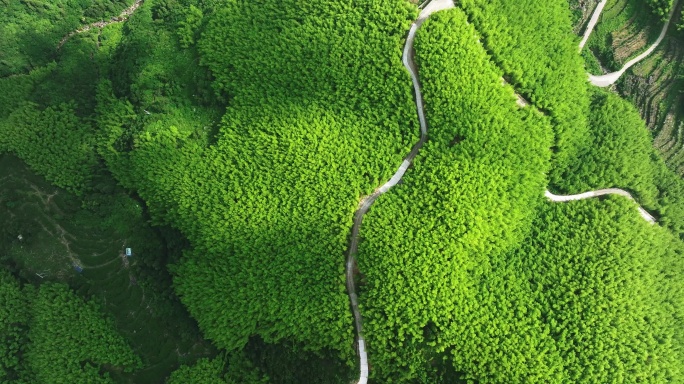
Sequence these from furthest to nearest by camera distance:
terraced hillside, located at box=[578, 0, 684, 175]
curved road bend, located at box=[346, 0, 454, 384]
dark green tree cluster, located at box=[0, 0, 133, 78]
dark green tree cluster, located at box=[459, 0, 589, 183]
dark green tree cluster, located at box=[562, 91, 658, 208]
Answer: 1. dark green tree cluster, located at box=[0, 0, 133, 78]
2. terraced hillside, located at box=[578, 0, 684, 175]
3. dark green tree cluster, located at box=[459, 0, 589, 183]
4. dark green tree cluster, located at box=[562, 91, 658, 208]
5. curved road bend, located at box=[346, 0, 454, 384]

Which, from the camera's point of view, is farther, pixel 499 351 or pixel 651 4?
pixel 651 4

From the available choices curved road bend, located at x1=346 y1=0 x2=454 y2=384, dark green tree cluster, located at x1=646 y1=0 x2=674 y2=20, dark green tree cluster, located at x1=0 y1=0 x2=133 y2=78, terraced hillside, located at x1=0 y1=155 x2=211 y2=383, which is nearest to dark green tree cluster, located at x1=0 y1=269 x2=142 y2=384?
terraced hillside, located at x1=0 y1=155 x2=211 y2=383

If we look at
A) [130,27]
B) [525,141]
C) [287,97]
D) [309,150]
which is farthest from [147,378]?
[525,141]

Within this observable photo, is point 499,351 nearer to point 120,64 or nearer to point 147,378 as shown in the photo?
point 147,378

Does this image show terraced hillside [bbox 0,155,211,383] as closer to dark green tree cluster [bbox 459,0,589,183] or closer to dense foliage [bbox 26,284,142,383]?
dense foliage [bbox 26,284,142,383]

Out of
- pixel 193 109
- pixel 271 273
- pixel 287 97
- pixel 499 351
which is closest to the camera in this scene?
pixel 499 351

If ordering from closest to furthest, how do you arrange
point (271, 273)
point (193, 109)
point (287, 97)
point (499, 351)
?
point (499, 351) < point (271, 273) < point (287, 97) < point (193, 109)

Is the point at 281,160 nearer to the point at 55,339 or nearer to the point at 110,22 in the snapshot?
the point at 55,339
